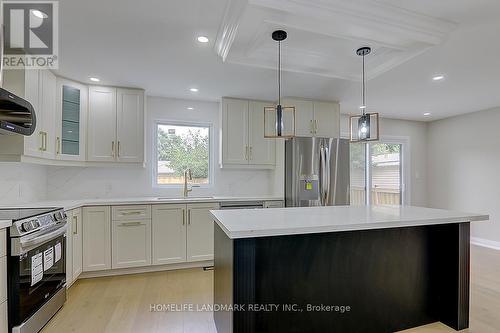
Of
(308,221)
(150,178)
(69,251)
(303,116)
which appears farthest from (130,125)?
(308,221)

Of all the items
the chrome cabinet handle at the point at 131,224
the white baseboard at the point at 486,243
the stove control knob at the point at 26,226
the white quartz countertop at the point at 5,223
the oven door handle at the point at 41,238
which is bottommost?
the white baseboard at the point at 486,243

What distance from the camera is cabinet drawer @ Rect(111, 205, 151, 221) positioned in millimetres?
3129

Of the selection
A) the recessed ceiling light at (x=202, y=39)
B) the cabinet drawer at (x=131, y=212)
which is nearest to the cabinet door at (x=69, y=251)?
the cabinet drawer at (x=131, y=212)

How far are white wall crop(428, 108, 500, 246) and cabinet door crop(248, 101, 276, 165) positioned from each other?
12.7 feet

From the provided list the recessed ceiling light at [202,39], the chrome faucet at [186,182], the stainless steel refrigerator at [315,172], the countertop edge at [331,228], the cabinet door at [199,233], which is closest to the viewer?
the countertop edge at [331,228]

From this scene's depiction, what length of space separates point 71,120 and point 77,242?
1.49m

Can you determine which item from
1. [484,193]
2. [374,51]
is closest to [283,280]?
[374,51]

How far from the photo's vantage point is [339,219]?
1.78 meters

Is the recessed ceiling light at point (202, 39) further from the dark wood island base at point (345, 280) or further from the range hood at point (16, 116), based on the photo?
the dark wood island base at point (345, 280)

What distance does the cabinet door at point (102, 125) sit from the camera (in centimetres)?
333

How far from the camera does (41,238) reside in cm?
203

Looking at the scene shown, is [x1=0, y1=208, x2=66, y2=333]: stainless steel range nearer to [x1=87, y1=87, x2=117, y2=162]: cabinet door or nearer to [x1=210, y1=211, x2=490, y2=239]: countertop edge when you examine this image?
[x1=87, y1=87, x2=117, y2=162]: cabinet door

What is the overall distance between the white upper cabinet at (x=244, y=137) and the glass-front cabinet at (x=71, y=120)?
1827 millimetres

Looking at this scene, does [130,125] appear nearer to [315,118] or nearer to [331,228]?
[315,118]
